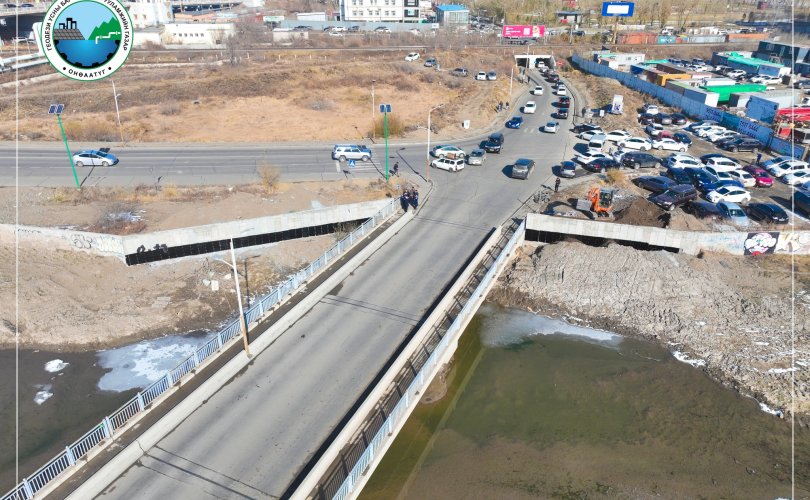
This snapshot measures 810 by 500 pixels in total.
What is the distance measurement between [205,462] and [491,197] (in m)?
→ 27.5

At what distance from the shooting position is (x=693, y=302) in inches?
1195

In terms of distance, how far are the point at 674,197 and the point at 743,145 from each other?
21097 mm

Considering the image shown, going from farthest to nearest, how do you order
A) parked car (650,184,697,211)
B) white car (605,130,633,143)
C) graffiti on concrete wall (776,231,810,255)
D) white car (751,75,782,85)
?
white car (751,75,782,85) < white car (605,130,633,143) < parked car (650,184,697,211) < graffiti on concrete wall (776,231,810,255)

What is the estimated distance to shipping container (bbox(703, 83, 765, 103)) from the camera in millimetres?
70494

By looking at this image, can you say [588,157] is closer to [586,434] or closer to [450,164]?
[450,164]

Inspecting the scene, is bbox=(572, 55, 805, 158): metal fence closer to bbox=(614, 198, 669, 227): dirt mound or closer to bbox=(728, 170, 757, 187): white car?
bbox=(728, 170, 757, 187): white car

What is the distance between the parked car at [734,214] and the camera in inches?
1404

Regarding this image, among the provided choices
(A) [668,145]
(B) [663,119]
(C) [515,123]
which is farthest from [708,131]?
(C) [515,123]

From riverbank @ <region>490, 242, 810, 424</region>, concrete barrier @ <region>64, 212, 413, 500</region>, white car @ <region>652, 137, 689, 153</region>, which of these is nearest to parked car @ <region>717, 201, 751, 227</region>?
riverbank @ <region>490, 242, 810, 424</region>

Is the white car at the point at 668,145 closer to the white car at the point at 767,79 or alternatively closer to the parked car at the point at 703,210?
the parked car at the point at 703,210

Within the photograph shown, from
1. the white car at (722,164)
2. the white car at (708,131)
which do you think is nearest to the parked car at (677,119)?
the white car at (708,131)

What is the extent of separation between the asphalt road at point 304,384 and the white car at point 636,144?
80.1ft

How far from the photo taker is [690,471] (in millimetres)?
21297

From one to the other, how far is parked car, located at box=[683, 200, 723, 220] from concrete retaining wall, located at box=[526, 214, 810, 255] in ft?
8.69
